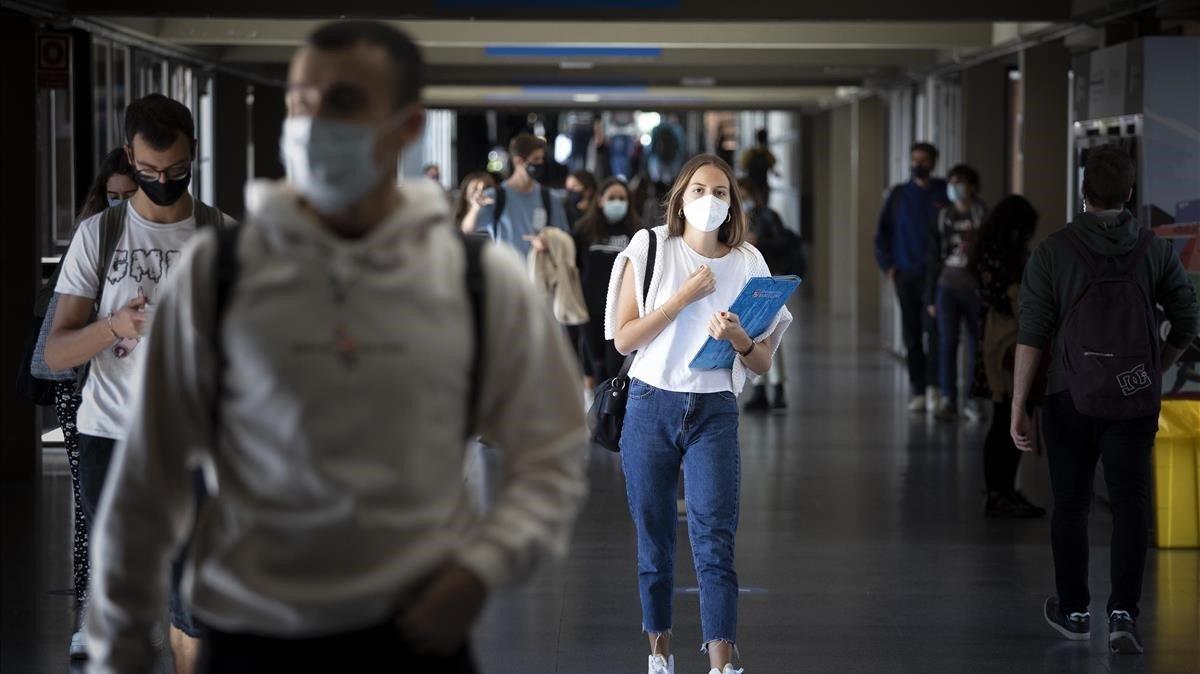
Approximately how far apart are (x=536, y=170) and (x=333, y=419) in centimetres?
908

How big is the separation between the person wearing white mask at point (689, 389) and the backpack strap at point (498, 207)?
18.8 ft

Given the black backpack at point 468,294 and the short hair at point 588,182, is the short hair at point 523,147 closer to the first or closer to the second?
the short hair at point 588,182

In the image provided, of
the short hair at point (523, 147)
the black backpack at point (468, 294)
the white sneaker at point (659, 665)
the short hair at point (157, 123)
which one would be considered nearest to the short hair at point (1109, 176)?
the white sneaker at point (659, 665)

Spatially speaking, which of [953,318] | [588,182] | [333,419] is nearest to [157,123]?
[333,419]

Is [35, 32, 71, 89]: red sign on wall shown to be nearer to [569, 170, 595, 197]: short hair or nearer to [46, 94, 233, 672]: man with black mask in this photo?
[569, 170, 595, 197]: short hair

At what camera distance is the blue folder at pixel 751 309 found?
17.0 ft

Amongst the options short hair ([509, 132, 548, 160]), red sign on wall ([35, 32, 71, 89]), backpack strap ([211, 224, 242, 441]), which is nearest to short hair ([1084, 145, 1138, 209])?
backpack strap ([211, 224, 242, 441])

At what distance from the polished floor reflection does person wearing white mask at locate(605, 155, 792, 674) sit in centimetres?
64

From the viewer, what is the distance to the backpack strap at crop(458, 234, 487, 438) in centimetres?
242

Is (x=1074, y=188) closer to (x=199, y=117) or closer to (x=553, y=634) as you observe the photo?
(x=553, y=634)

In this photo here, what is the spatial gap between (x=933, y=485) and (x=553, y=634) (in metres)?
4.05

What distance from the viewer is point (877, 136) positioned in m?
20.6

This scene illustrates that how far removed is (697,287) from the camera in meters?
5.25

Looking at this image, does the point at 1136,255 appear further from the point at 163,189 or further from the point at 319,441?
the point at 319,441
